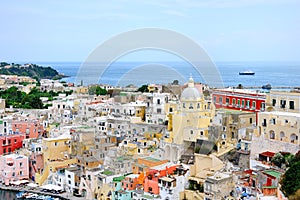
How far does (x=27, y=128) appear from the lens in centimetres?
1766

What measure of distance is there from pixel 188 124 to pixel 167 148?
1099 millimetres

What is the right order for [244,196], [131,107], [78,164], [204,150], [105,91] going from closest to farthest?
[244,196]
[204,150]
[78,164]
[131,107]
[105,91]

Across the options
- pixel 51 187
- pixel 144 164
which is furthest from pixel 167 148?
pixel 51 187

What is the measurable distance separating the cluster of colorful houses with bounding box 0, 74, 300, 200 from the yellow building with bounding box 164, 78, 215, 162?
0.10ft

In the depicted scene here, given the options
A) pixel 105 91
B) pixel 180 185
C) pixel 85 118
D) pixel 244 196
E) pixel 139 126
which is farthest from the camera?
pixel 105 91

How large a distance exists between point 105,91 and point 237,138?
17461 mm

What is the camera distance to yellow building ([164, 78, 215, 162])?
42.1 feet

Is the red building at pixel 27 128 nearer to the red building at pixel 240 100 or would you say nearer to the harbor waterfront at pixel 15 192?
the harbor waterfront at pixel 15 192

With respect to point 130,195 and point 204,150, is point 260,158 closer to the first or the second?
point 204,150

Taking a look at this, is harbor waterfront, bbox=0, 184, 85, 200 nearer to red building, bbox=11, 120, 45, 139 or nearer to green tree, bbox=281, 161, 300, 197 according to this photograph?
red building, bbox=11, 120, 45, 139

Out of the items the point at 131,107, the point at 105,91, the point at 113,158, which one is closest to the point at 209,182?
the point at 113,158

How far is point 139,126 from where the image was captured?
15375mm

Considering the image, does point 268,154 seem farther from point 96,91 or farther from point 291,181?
point 96,91

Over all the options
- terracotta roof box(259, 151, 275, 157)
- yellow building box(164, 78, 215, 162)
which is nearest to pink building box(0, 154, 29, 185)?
yellow building box(164, 78, 215, 162)
